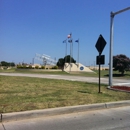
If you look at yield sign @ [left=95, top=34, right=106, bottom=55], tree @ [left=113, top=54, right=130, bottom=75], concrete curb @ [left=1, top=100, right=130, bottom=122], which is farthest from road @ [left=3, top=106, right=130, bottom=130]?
tree @ [left=113, top=54, right=130, bottom=75]

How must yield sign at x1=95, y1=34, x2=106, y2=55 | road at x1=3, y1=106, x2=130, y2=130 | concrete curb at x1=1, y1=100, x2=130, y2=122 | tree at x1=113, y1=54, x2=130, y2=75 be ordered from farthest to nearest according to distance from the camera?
1. tree at x1=113, y1=54, x2=130, y2=75
2. yield sign at x1=95, y1=34, x2=106, y2=55
3. concrete curb at x1=1, y1=100, x2=130, y2=122
4. road at x1=3, y1=106, x2=130, y2=130

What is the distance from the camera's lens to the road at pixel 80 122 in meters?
5.56

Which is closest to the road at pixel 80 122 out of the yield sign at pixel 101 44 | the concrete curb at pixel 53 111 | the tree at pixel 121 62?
the concrete curb at pixel 53 111

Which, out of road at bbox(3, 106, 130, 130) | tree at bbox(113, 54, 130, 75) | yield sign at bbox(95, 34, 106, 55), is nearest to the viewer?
road at bbox(3, 106, 130, 130)

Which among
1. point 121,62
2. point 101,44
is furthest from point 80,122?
point 121,62

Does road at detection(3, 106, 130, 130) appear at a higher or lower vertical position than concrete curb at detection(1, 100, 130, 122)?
lower

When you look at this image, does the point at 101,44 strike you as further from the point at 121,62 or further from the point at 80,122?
the point at 121,62

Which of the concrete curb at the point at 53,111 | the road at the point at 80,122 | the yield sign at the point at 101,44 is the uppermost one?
the yield sign at the point at 101,44

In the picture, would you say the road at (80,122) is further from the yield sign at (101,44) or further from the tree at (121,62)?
the tree at (121,62)

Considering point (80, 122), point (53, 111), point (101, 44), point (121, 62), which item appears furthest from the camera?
point (121, 62)

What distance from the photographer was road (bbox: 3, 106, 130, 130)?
5.56m

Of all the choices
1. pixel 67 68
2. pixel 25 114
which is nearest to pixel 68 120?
pixel 25 114

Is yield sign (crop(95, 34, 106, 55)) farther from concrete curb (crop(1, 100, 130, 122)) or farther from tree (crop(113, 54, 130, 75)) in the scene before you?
tree (crop(113, 54, 130, 75))

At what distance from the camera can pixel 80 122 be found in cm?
608
